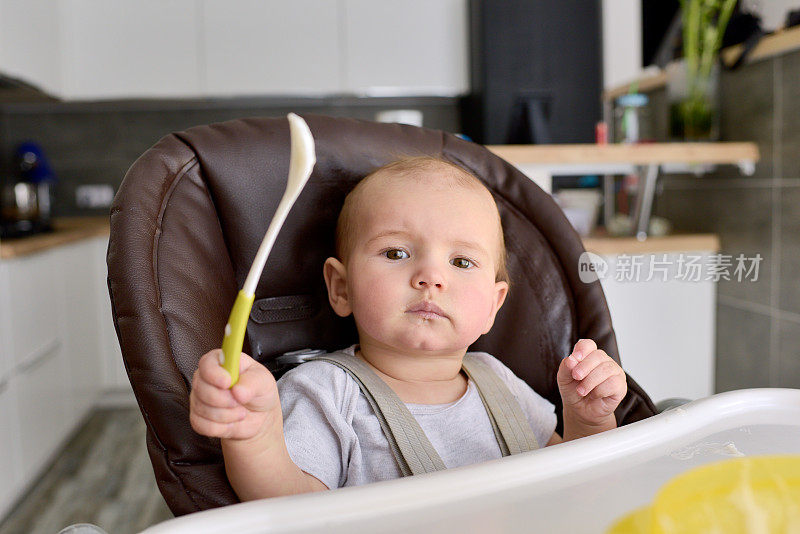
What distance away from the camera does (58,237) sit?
2.67 m

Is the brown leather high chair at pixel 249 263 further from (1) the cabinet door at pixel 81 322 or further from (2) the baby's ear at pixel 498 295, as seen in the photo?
(1) the cabinet door at pixel 81 322

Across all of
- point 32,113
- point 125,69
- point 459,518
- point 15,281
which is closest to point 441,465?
point 459,518

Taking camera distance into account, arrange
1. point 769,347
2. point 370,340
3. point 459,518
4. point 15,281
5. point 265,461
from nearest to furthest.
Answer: point 459,518
point 265,461
point 370,340
point 769,347
point 15,281

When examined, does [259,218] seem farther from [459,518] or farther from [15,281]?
[15,281]

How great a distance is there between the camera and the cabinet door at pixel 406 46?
353 cm

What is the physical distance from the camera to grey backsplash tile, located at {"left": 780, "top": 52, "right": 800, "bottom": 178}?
76.6 inches

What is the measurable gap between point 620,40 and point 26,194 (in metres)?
2.64

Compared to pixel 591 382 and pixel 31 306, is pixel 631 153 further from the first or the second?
pixel 31 306

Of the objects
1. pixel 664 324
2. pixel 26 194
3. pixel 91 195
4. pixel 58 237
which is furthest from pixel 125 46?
pixel 664 324

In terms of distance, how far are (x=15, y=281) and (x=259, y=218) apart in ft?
5.26

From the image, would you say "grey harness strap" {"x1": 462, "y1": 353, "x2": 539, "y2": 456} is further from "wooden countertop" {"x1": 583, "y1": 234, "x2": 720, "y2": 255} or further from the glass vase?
the glass vase

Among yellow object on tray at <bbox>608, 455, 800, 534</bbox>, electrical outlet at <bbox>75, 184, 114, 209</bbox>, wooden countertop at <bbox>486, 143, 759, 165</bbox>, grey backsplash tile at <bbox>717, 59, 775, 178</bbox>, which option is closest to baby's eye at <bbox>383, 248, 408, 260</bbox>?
yellow object on tray at <bbox>608, 455, 800, 534</bbox>

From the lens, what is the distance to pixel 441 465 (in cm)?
84

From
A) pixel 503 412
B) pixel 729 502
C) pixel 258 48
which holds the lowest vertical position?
pixel 503 412
